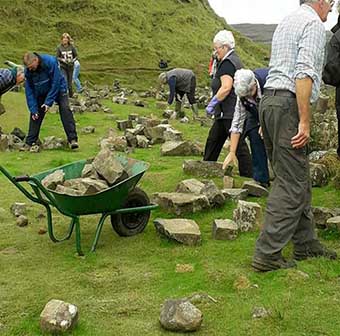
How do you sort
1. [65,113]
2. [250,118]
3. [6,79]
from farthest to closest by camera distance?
1. [65,113]
2. [250,118]
3. [6,79]

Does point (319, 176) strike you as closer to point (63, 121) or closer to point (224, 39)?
point (224, 39)

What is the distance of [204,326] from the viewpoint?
399 centimetres

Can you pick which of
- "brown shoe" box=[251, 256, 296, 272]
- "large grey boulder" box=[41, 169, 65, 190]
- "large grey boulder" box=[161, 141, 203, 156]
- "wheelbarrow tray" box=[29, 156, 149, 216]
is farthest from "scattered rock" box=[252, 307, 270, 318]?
"large grey boulder" box=[161, 141, 203, 156]

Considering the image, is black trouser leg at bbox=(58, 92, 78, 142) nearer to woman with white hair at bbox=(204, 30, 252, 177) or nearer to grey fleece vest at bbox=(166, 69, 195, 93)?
woman with white hair at bbox=(204, 30, 252, 177)

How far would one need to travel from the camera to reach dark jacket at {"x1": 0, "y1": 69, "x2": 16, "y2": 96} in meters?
5.67

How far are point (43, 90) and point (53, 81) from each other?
25 cm

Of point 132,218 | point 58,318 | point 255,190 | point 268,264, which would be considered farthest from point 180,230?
point 58,318

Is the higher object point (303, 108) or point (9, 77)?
point (303, 108)

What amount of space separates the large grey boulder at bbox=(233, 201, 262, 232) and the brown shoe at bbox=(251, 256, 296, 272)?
3.21 feet

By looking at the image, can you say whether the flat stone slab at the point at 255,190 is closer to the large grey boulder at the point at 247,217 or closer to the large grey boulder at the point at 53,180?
the large grey boulder at the point at 247,217

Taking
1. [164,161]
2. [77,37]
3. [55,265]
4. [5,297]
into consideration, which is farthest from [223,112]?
[77,37]

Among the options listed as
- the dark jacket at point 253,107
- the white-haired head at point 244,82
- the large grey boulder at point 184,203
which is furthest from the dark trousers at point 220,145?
the large grey boulder at point 184,203

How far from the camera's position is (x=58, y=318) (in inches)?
154

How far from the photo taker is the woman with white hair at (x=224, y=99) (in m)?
7.19
